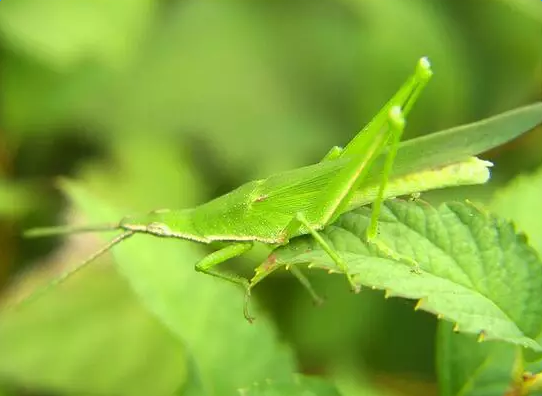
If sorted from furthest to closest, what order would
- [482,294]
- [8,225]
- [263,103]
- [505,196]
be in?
[263,103]
[8,225]
[505,196]
[482,294]

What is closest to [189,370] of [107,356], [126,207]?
[107,356]

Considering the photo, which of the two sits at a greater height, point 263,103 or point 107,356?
point 263,103

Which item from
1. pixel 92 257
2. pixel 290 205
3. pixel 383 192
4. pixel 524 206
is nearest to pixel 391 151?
pixel 383 192

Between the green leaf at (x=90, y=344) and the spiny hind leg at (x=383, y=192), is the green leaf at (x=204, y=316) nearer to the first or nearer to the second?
the spiny hind leg at (x=383, y=192)

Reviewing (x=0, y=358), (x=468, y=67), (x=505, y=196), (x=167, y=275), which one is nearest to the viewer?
(x=505, y=196)

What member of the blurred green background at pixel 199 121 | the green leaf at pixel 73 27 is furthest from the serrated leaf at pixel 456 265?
the green leaf at pixel 73 27

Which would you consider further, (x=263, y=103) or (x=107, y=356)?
(x=263, y=103)

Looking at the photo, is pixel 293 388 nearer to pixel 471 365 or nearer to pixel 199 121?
pixel 471 365

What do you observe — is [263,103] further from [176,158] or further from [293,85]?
[176,158]
